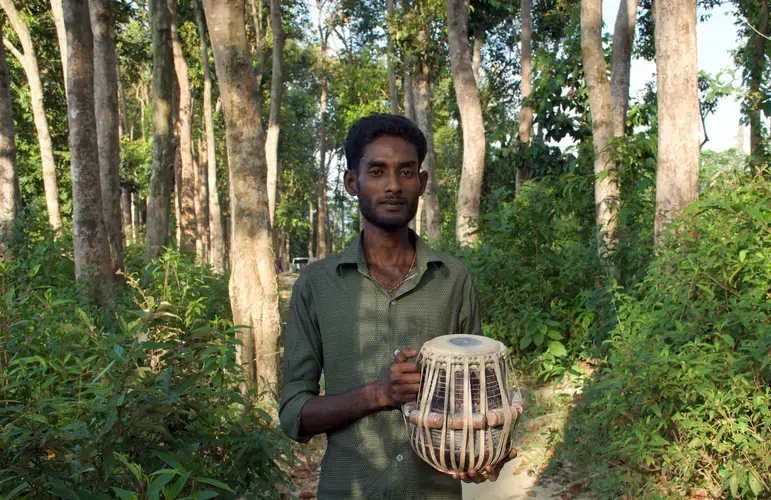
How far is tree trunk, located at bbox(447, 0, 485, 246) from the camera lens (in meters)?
12.3

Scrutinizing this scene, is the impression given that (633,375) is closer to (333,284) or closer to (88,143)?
(333,284)

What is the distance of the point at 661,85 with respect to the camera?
20.1ft

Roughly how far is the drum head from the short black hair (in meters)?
0.66

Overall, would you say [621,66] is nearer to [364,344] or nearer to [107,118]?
[107,118]

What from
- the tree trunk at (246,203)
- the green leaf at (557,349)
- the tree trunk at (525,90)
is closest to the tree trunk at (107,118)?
the tree trunk at (246,203)

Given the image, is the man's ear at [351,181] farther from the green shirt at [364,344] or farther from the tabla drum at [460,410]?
the tabla drum at [460,410]

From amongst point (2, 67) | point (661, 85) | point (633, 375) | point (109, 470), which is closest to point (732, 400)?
point (633, 375)

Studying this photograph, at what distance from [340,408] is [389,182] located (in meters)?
0.74

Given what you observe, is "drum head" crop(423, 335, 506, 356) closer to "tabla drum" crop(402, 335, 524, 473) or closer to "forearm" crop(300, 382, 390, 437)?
"tabla drum" crop(402, 335, 524, 473)

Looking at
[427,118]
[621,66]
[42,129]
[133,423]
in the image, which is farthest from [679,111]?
[42,129]

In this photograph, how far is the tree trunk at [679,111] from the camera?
596 cm

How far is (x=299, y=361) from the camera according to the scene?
2.23 m

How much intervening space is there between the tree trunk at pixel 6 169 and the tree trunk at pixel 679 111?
28.0ft

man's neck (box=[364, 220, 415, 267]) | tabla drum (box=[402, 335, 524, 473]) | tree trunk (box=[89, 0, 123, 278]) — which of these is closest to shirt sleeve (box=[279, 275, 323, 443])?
man's neck (box=[364, 220, 415, 267])
